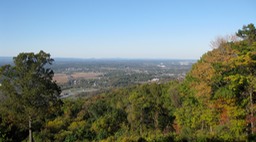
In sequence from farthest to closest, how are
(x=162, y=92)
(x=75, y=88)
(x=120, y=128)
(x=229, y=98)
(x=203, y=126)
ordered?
(x=75, y=88)
(x=162, y=92)
(x=120, y=128)
(x=203, y=126)
(x=229, y=98)

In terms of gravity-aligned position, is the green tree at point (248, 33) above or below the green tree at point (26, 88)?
above

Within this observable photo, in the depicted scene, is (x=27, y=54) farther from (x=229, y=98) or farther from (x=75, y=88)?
(x=75, y=88)

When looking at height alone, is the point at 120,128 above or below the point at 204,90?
below

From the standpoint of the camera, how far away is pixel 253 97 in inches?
579

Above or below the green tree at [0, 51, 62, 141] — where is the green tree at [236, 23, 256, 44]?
above

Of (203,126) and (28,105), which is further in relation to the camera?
(203,126)

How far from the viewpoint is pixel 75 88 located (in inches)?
3132

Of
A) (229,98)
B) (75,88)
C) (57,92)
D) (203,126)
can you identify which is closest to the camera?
(229,98)

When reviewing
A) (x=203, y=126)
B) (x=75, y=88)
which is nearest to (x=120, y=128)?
(x=203, y=126)

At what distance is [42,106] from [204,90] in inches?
375

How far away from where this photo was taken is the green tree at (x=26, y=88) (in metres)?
14.1

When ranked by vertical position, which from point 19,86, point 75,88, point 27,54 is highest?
point 27,54

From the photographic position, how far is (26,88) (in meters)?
14.2

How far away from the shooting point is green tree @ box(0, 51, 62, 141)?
14.1 meters
